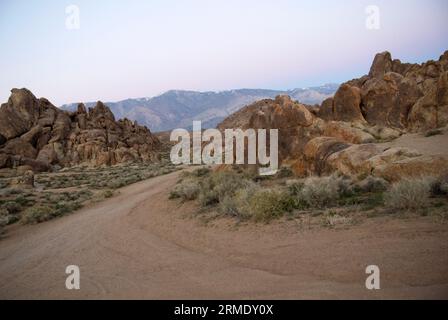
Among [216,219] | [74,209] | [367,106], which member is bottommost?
[74,209]

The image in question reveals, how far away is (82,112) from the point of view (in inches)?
2315

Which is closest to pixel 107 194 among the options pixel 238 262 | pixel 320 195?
pixel 320 195

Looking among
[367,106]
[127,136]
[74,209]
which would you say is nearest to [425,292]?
[74,209]

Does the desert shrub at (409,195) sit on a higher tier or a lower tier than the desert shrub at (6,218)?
higher

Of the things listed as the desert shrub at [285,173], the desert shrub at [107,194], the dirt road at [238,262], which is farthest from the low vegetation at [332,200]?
the desert shrub at [107,194]

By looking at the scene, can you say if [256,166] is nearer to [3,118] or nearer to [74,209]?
[74,209]

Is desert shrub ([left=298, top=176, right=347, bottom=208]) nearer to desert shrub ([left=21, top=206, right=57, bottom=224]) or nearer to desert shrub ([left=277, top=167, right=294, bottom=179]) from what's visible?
desert shrub ([left=277, top=167, right=294, bottom=179])

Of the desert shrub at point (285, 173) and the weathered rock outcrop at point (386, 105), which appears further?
the weathered rock outcrop at point (386, 105)

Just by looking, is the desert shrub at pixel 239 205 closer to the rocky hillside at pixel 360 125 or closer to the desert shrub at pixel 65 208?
the rocky hillside at pixel 360 125

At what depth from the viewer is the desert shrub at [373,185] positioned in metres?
10.1

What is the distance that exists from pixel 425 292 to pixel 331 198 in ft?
16.3

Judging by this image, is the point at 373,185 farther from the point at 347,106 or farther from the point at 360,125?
the point at 347,106

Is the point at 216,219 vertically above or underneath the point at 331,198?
underneath

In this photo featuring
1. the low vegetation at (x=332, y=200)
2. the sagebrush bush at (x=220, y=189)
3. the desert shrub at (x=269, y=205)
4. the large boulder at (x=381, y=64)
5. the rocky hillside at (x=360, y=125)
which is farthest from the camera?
the large boulder at (x=381, y=64)
